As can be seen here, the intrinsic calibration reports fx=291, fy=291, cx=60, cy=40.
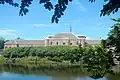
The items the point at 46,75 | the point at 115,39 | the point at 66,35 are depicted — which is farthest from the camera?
the point at 66,35

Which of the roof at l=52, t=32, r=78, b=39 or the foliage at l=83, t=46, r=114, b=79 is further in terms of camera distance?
the roof at l=52, t=32, r=78, b=39

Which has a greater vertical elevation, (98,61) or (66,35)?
(66,35)

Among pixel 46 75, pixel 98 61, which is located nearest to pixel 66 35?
pixel 46 75

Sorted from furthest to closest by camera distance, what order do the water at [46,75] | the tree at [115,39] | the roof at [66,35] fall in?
the roof at [66,35] < the water at [46,75] < the tree at [115,39]

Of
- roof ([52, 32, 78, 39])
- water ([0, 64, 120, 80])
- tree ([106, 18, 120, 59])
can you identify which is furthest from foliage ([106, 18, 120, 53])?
roof ([52, 32, 78, 39])

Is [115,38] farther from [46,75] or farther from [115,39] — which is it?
[46,75]

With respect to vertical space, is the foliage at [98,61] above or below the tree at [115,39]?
below

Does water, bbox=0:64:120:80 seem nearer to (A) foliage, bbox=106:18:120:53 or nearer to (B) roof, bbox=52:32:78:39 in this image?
(A) foliage, bbox=106:18:120:53

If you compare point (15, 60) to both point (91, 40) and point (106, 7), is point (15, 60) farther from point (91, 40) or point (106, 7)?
point (106, 7)

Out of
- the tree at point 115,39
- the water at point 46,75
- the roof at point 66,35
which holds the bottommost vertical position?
the water at point 46,75

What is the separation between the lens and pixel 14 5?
74.9 inches

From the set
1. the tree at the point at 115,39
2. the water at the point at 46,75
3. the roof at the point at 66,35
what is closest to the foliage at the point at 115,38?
the tree at the point at 115,39

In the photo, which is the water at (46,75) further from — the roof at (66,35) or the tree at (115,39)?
the roof at (66,35)

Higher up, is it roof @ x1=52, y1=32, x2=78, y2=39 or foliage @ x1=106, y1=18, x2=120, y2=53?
roof @ x1=52, y1=32, x2=78, y2=39
